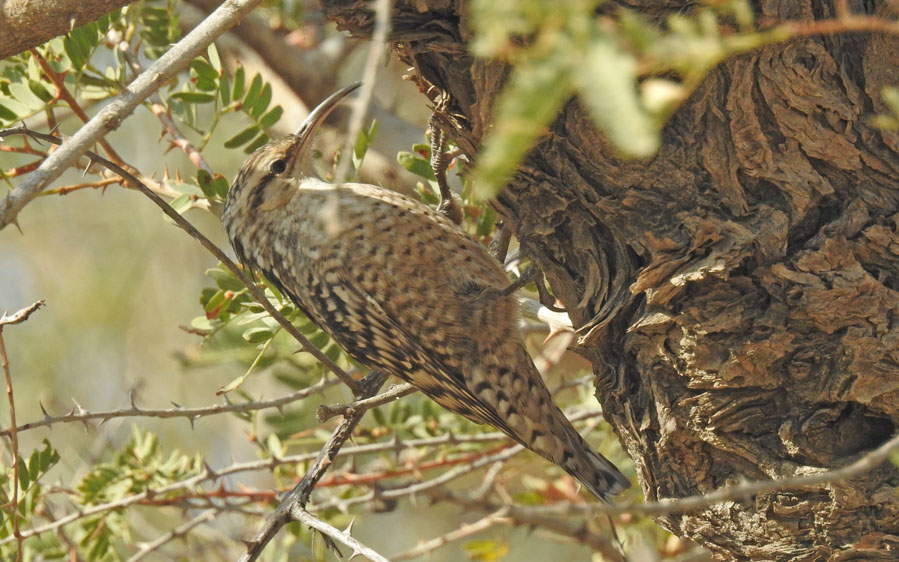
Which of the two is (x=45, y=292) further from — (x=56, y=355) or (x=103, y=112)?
(x=103, y=112)

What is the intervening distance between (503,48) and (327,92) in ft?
13.0

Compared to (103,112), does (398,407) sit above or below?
Result: below

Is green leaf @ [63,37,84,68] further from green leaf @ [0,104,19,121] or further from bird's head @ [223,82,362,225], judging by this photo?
bird's head @ [223,82,362,225]

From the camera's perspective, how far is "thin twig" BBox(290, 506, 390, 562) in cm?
217

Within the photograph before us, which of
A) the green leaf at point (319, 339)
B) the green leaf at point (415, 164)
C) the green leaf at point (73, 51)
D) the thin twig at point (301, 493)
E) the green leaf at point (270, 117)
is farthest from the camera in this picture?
the green leaf at point (319, 339)

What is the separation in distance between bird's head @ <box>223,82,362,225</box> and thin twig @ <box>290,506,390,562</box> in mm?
1253

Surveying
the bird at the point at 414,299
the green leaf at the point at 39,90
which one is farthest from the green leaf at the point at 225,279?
the green leaf at the point at 39,90

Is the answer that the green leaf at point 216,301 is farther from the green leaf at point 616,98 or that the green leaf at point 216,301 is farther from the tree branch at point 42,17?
the green leaf at point 616,98

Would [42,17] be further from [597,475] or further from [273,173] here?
[597,475]

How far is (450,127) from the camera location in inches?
96.0

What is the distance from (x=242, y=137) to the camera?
3.52 m

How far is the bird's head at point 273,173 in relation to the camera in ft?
10.8

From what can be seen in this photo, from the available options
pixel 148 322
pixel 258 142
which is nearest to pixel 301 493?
pixel 258 142

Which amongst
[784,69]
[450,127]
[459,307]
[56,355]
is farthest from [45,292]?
[784,69]
